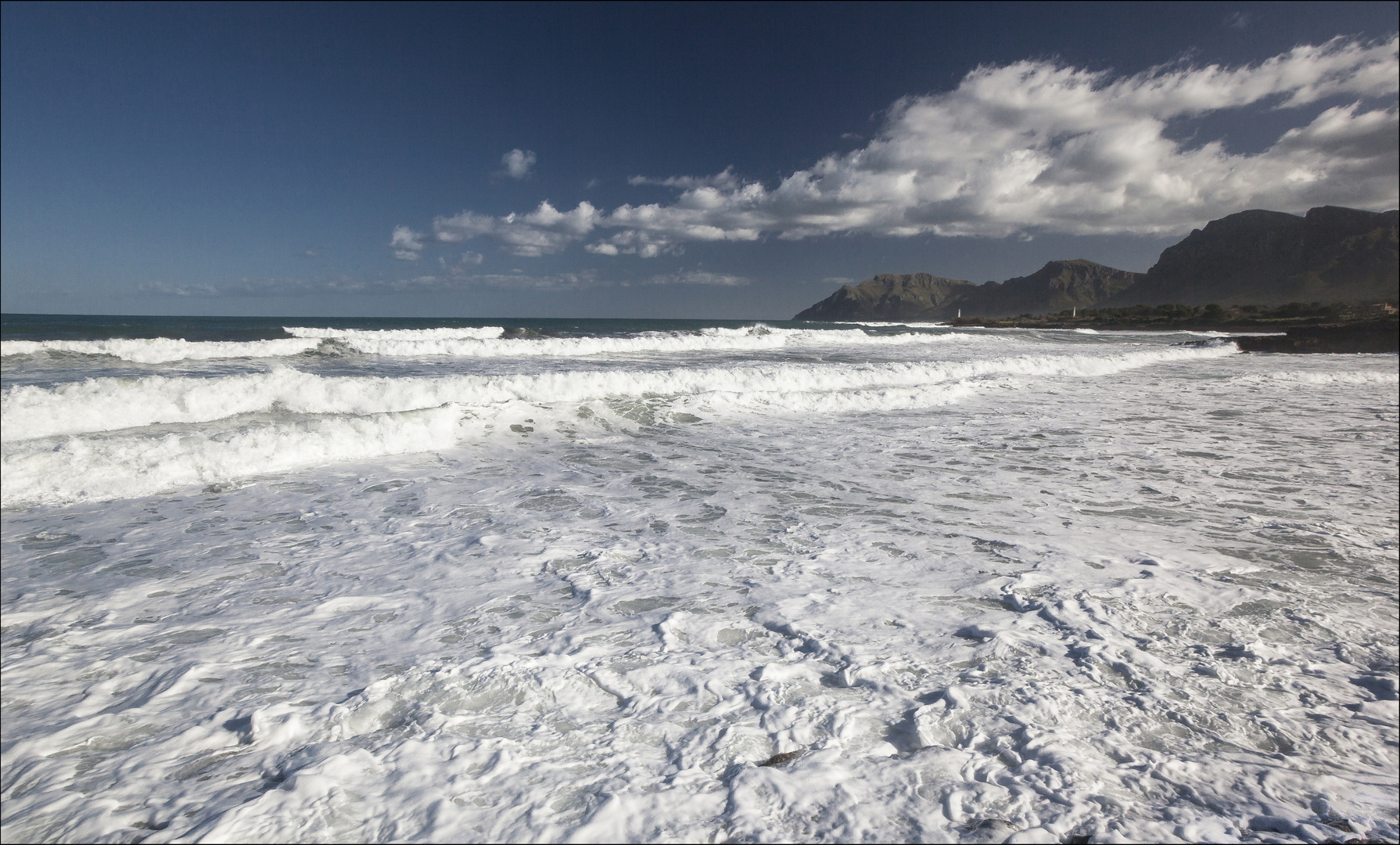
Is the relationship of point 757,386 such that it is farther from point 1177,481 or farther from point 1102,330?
point 1102,330

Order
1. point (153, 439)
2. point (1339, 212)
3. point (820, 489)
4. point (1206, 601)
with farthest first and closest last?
point (1339, 212)
point (153, 439)
point (820, 489)
point (1206, 601)

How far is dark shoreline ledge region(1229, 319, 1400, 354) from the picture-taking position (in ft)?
63.5

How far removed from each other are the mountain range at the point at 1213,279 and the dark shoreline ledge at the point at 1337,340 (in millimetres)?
1575

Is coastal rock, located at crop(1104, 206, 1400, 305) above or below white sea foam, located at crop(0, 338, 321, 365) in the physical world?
above

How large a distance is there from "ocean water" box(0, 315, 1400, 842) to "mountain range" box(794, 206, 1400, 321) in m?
5.10

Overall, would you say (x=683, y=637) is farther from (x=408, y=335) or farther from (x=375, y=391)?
(x=408, y=335)

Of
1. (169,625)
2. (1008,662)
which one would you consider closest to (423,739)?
(169,625)

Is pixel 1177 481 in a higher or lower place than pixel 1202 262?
lower

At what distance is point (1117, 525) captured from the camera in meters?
4.59

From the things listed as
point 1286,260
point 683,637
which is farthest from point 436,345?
point 1286,260

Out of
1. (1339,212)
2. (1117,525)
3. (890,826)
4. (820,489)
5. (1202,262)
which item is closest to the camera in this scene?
(890,826)

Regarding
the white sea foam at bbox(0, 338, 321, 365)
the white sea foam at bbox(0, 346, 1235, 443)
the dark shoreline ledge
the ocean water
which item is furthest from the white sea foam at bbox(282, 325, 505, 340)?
the dark shoreline ledge

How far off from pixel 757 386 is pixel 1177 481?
26.0 feet

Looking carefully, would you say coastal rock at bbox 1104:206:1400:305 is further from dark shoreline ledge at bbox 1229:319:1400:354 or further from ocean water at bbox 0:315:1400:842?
ocean water at bbox 0:315:1400:842
